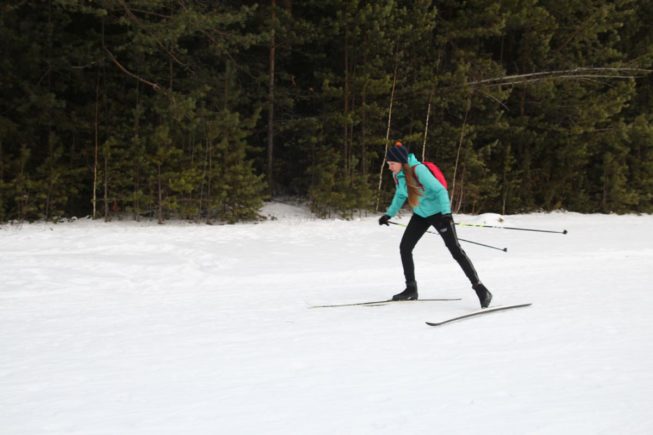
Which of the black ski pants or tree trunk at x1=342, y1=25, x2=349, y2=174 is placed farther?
tree trunk at x1=342, y1=25, x2=349, y2=174

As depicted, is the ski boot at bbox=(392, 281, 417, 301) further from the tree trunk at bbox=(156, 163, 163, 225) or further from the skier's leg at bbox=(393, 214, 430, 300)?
the tree trunk at bbox=(156, 163, 163, 225)

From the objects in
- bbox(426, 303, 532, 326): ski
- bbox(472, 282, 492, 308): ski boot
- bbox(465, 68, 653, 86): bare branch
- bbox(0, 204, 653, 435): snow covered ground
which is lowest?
bbox(0, 204, 653, 435): snow covered ground

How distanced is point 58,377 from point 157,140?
9.95 metres

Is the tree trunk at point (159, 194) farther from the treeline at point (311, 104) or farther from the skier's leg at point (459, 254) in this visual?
the skier's leg at point (459, 254)

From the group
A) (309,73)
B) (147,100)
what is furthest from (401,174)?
(309,73)

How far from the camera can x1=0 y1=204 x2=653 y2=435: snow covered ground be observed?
131 inches

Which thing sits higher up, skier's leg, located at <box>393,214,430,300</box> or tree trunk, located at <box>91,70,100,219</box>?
tree trunk, located at <box>91,70,100,219</box>

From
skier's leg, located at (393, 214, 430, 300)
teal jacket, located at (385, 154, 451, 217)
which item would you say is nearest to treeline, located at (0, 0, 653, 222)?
teal jacket, located at (385, 154, 451, 217)

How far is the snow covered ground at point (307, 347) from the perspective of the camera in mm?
3336

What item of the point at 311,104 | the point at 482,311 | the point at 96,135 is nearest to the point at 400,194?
the point at 482,311

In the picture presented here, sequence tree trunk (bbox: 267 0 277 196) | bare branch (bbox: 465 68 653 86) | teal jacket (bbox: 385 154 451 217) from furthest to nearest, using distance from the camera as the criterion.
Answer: bare branch (bbox: 465 68 653 86), tree trunk (bbox: 267 0 277 196), teal jacket (bbox: 385 154 451 217)

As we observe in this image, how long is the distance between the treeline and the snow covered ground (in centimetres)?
417

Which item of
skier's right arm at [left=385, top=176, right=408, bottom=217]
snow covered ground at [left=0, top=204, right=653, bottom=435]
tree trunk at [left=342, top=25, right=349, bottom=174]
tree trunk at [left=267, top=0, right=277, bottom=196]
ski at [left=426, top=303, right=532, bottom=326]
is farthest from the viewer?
tree trunk at [left=342, top=25, right=349, bottom=174]

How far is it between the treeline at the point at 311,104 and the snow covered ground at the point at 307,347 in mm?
4168
